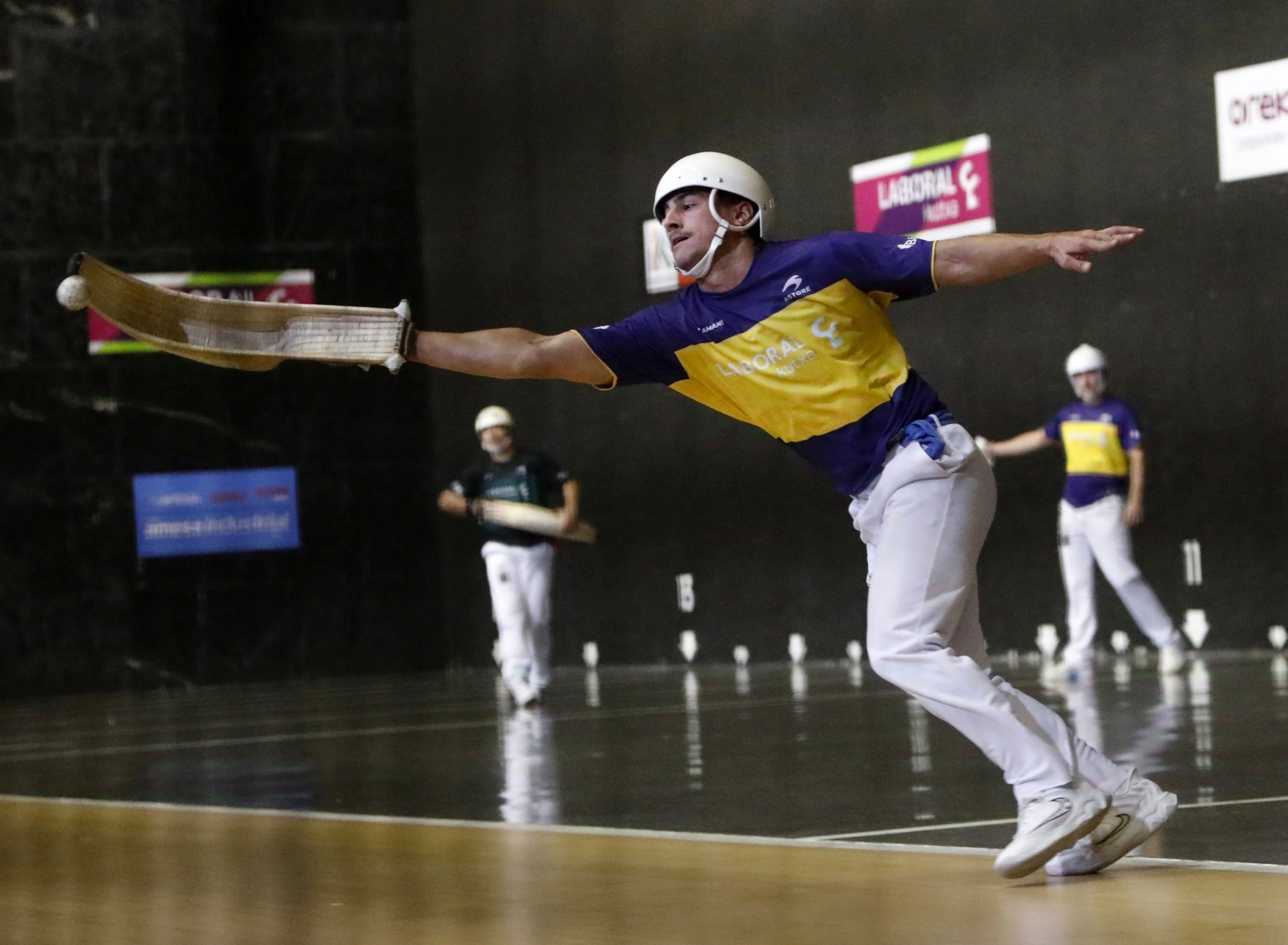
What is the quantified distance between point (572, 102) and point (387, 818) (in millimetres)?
12036

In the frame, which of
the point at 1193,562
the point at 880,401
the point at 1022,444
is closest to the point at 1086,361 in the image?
the point at 1022,444

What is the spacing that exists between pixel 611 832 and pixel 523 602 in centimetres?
732

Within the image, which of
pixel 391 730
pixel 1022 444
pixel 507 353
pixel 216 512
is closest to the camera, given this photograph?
pixel 507 353

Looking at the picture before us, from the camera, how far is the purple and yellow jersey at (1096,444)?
13234mm

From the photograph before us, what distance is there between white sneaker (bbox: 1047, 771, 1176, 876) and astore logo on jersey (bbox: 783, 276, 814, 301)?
1.42m

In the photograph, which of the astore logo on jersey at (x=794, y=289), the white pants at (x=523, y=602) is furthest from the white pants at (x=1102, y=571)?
the astore logo on jersey at (x=794, y=289)

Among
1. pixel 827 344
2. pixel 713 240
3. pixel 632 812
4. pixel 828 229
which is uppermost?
pixel 828 229

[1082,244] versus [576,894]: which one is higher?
[1082,244]

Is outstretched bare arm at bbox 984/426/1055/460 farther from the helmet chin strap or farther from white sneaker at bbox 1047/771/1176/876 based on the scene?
white sneaker at bbox 1047/771/1176/876

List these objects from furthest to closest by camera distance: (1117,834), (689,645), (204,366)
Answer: (204,366) → (689,645) → (1117,834)

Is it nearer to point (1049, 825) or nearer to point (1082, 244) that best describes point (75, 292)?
point (1082, 244)

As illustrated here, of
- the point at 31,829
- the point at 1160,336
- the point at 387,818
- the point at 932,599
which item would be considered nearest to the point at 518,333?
the point at 932,599

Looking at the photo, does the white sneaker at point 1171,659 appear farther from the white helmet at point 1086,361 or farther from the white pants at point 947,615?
the white pants at point 947,615

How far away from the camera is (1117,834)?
505 centimetres
